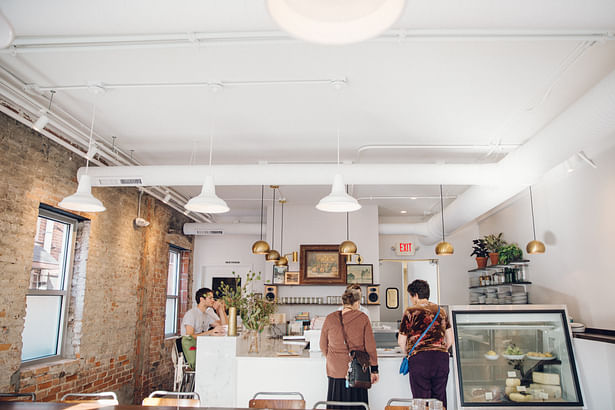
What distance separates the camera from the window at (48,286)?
5.27 m

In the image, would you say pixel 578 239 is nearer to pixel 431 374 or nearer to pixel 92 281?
pixel 431 374

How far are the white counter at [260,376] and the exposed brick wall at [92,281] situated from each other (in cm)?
181

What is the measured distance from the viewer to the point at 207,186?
4.17m

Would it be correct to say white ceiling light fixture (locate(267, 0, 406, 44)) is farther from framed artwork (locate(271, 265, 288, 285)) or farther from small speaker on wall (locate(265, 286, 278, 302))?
small speaker on wall (locate(265, 286, 278, 302))

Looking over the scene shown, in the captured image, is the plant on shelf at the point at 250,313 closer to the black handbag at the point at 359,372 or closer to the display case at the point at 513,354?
the black handbag at the point at 359,372

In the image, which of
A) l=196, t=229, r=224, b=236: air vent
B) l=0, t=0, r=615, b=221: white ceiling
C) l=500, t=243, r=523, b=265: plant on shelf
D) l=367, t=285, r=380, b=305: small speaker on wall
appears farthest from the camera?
l=196, t=229, r=224, b=236: air vent

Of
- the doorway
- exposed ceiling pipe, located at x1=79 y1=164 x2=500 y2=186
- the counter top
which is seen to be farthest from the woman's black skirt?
the doorway

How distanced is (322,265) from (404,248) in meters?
2.42

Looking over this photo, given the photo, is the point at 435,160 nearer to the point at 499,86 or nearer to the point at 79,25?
the point at 499,86

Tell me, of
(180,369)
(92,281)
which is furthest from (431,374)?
(92,281)

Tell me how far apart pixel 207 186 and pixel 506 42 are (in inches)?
108

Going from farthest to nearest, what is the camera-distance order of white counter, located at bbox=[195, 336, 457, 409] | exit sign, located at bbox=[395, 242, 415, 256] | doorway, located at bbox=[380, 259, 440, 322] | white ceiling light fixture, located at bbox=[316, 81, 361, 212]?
doorway, located at bbox=[380, 259, 440, 322] < exit sign, located at bbox=[395, 242, 415, 256] < white counter, located at bbox=[195, 336, 457, 409] < white ceiling light fixture, located at bbox=[316, 81, 361, 212]

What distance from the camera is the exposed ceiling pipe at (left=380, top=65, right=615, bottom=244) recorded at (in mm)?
3502

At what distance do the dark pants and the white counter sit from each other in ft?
1.91
